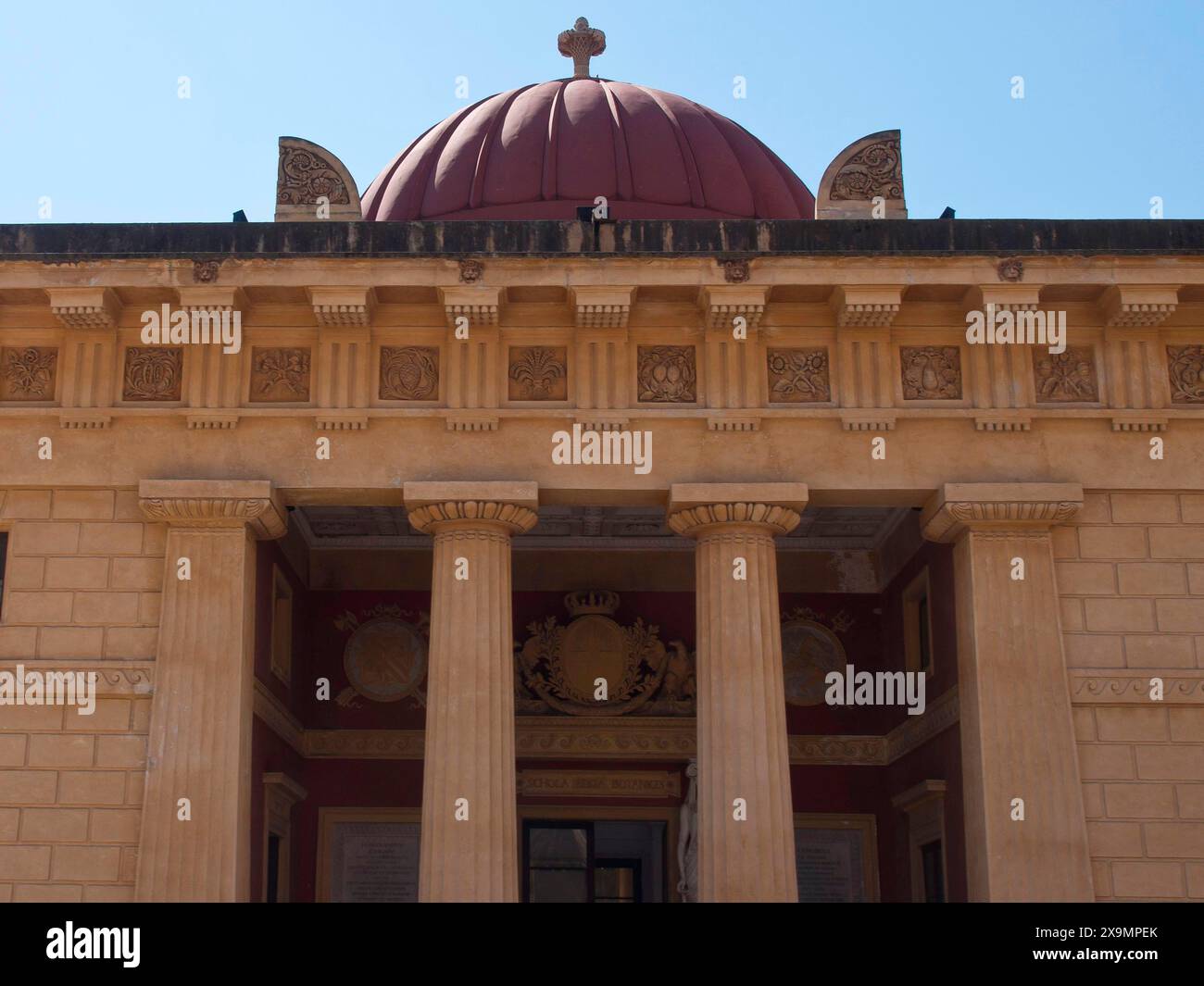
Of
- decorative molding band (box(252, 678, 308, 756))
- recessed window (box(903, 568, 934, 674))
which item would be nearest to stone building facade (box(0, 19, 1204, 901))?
decorative molding band (box(252, 678, 308, 756))

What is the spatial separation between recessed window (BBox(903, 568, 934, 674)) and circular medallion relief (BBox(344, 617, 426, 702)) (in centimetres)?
725

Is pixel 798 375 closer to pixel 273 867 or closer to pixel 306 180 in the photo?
pixel 306 180

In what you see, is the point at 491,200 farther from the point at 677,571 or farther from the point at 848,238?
the point at 848,238

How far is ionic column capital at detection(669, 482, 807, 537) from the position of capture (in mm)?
18969

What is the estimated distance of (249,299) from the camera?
64.1 feet

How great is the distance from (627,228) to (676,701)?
27.5 feet

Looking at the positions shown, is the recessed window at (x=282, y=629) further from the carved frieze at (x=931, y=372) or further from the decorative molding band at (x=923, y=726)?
the carved frieze at (x=931, y=372)

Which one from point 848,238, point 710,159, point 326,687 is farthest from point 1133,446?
point 326,687

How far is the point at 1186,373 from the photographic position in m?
19.7

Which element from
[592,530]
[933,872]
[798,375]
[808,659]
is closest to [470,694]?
[798,375]

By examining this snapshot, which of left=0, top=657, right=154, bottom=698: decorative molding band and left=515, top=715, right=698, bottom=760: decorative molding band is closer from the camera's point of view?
left=0, top=657, right=154, bottom=698: decorative molding band

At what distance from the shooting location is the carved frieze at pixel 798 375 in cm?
1966

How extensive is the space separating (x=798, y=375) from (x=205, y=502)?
7181 millimetres

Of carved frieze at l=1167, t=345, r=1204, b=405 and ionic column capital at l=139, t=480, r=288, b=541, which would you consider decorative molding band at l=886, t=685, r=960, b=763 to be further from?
ionic column capital at l=139, t=480, r=288, b=541
